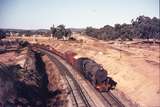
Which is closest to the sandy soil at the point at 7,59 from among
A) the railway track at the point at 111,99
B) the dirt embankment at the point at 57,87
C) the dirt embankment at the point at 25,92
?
the dirt embankment at the point at 57,87

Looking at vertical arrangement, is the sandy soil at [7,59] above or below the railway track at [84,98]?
above

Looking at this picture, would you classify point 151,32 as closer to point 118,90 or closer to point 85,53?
point 85,53

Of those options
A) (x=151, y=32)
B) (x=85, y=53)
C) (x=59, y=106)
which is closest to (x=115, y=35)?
(x=151, y=32)

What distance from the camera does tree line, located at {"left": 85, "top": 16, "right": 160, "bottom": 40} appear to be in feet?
446

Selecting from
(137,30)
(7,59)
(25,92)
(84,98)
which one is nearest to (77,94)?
(84,98)

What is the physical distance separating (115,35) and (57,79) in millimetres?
101420

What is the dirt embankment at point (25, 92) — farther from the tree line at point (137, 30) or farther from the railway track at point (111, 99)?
the tree line at point (137, 30)

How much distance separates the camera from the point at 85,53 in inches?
3339

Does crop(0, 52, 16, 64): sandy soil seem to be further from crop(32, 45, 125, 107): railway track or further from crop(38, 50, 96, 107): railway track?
crop(32, 45, 125, 107): railway track

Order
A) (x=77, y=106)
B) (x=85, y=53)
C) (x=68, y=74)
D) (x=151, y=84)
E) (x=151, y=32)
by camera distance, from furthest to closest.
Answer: (x=151, y=32), (x=85, y=53), (x=68, y=74), (x=151, y=84), (x=77, y=106)

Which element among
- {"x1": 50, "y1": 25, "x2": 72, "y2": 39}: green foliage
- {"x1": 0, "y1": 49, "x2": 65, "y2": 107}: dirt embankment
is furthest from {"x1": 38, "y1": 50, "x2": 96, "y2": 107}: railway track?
{"x1": 50, "y1": 25, "x2": 72, "y2": 39}: green foliage

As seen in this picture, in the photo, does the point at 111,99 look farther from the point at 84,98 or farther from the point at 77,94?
the point at 77,94

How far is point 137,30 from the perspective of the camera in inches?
5364

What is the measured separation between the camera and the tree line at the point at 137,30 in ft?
446
